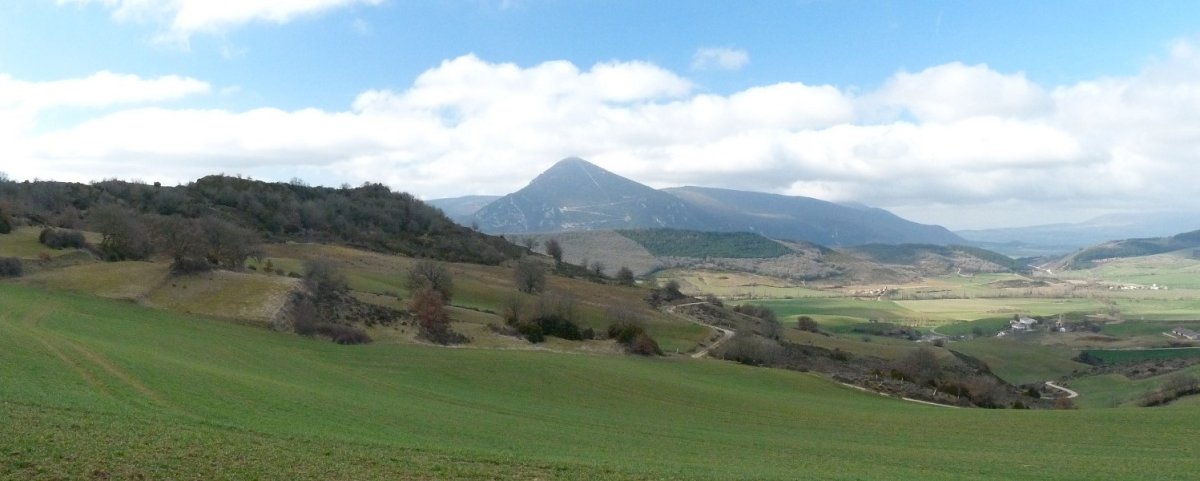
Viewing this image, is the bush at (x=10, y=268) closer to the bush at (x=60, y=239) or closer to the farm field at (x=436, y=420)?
the farm field at (x=436, y=420)

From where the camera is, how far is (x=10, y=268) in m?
58.4

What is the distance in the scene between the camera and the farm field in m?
18.6

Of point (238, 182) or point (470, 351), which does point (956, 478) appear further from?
point (238, 182)

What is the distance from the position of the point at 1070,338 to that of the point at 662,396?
11913 cm

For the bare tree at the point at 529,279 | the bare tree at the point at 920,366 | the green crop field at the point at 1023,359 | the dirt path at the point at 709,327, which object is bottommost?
the green crop field at the point at 1023,359

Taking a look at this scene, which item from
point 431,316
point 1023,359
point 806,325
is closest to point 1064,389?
point 1023,359

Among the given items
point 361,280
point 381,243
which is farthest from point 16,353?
point 381,243

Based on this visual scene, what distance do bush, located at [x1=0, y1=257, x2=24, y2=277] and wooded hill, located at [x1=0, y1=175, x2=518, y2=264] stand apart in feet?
127

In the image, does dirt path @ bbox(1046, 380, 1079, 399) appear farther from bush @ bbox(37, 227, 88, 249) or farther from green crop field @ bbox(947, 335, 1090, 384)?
bush @ bbox(37, 227, 88, 249)

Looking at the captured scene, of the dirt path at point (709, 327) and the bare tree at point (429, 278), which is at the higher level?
the bare tree at point (429, 278)

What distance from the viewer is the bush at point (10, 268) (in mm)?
58094

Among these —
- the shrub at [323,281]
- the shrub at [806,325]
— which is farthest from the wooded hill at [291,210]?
the shrub at [806,325]

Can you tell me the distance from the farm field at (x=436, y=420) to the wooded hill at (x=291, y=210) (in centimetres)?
6901

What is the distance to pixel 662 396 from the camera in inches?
1849
